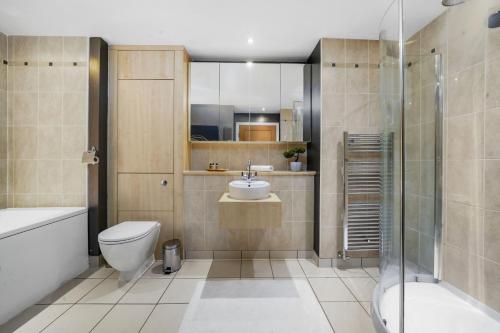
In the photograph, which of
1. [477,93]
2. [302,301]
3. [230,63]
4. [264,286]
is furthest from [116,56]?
[477,93]

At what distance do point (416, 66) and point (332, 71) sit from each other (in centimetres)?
80

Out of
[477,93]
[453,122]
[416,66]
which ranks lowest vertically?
[453,122]

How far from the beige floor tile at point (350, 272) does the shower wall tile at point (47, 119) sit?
256cm

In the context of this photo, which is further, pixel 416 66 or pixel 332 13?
pixel 332 13

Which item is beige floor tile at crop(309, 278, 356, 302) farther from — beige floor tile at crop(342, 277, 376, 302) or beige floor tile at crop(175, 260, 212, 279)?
beige floor tile at crop(175, 260, 212, 279)

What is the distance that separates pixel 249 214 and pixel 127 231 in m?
1.05

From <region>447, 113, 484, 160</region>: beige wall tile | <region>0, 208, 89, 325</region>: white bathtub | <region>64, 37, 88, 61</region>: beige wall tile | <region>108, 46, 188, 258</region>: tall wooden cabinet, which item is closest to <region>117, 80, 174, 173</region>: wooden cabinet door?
<region>108, 46, 188, 258</region>: tall wooden cabinet

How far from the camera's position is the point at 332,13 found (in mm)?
1910

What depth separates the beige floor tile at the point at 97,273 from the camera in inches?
83.7

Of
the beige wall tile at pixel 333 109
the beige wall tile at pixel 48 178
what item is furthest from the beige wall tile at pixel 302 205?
the beige wall tile at pixel 48 178

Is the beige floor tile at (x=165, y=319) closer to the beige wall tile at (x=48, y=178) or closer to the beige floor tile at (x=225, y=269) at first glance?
the beige floor tile at (x=225, y=269)

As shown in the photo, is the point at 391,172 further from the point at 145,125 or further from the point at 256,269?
the point at 145,125

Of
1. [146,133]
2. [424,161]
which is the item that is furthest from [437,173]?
[146,133]

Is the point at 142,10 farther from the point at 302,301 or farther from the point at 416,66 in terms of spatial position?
the point at 302,301
